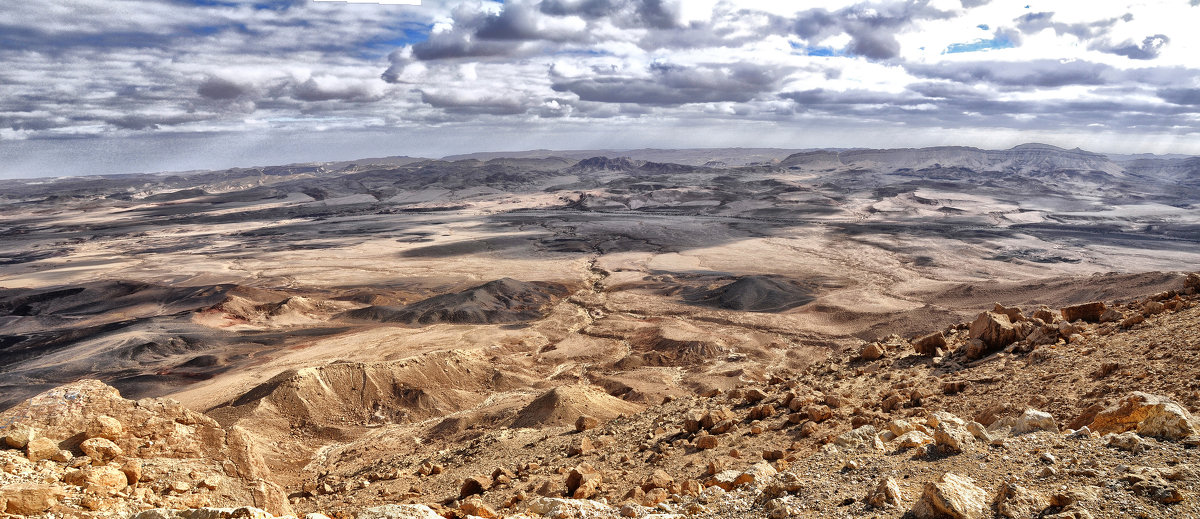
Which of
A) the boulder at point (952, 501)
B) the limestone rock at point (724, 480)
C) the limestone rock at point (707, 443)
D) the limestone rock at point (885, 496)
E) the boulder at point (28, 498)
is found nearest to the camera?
the boulder at point (952, 501)

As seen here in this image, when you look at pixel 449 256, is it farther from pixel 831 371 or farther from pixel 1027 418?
pixel 1027 418

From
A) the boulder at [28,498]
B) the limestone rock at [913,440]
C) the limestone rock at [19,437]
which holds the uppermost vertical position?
the boulder at [28,498]

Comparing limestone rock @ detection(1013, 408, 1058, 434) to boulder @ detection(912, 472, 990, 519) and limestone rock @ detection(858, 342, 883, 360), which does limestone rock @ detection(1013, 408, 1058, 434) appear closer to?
boulder @ detection(912, 472, 990, 519)

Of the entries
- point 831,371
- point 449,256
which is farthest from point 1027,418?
point 449,256

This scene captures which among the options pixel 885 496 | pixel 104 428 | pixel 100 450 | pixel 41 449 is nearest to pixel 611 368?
pixel 104 428

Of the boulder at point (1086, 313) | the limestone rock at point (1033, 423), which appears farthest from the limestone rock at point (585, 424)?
the boulder at point (1086, 313)

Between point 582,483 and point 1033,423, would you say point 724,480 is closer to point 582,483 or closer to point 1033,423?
point 582,483

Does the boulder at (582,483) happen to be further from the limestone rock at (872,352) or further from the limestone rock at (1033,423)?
the limestone rock at (872,352)
